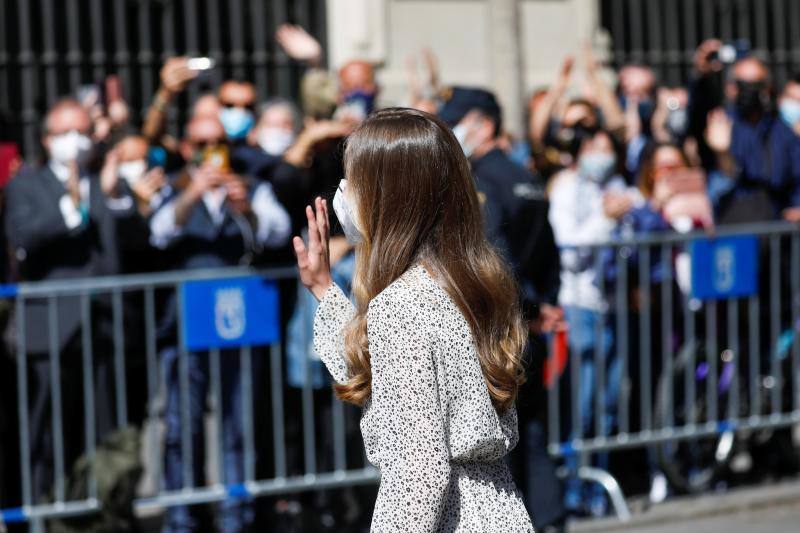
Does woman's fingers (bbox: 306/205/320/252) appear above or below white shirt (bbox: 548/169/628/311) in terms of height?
above

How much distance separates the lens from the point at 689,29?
12945mm

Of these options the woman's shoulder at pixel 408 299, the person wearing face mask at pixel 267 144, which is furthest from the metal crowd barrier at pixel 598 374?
the woman's shoulder at pixel 408 299

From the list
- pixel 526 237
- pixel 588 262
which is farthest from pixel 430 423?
pixel 588 262

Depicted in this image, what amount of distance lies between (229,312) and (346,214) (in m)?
3.30

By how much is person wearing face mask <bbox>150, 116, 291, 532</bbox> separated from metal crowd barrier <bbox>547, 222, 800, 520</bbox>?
1505mm

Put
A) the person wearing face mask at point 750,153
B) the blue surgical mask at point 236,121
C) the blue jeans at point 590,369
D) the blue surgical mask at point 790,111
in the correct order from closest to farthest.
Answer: the blue jeans at point 590,369 → the blue surgical mask at point 236,121 → the person wearing face mask at point 750,153 → the blue surgical mask at point 790,111

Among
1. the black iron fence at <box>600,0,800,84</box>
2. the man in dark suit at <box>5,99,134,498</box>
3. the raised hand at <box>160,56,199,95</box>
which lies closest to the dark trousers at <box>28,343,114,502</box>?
the man in dark suit at <box>5,99,134,498</box>

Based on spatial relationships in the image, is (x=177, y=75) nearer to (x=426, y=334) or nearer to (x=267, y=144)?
(x=267, y=144)

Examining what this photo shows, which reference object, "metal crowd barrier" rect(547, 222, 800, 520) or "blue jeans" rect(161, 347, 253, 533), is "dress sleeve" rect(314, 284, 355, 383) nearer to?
"blue jeans" rect(161, 347, 253, 533)

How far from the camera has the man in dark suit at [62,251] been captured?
609 centimetres

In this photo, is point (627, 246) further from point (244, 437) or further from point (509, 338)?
point (509, 338)

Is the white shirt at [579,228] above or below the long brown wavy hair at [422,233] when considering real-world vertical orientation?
below

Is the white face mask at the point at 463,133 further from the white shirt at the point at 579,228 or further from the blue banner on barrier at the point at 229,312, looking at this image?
the white shirt at the point at 579,228

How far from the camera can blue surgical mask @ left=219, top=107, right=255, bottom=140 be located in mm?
7102
